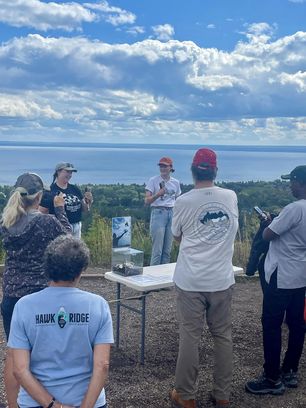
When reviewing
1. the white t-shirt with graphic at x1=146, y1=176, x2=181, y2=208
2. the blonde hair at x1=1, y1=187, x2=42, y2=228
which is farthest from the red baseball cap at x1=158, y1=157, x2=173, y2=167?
the blonde hair at x1=1, y1=187, x2=42, y2=228

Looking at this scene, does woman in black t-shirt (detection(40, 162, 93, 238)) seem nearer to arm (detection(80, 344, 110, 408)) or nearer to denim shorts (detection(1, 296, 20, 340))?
denim shorts (detection(1, 296, 20, 340))

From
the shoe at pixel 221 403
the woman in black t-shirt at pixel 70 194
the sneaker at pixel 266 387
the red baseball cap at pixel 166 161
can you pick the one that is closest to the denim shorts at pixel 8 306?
the shoe at pixel 221 403

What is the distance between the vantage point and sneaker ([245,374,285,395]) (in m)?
4.16

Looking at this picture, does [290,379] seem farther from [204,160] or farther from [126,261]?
[204,160]

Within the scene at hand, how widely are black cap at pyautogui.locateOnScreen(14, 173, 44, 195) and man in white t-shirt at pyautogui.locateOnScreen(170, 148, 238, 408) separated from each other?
3.05 feet

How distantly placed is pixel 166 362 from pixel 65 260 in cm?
262

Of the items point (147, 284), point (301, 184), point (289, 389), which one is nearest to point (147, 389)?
point (147, 284)

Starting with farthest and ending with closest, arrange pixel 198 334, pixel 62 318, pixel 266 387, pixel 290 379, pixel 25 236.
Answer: pixel 290 379 → pixel 266 387 → pixel 198 334 → pixel 25 236 → pixel 62 318

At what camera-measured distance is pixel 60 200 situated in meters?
3.92

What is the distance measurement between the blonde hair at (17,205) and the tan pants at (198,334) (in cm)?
117

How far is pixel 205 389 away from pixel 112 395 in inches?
27.5

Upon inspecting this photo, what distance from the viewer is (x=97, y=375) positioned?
2379 millimetres

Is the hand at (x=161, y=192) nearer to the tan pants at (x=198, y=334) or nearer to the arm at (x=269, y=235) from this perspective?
the arm at (x=269, y=235)

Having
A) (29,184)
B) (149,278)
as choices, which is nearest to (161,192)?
(149,278)
